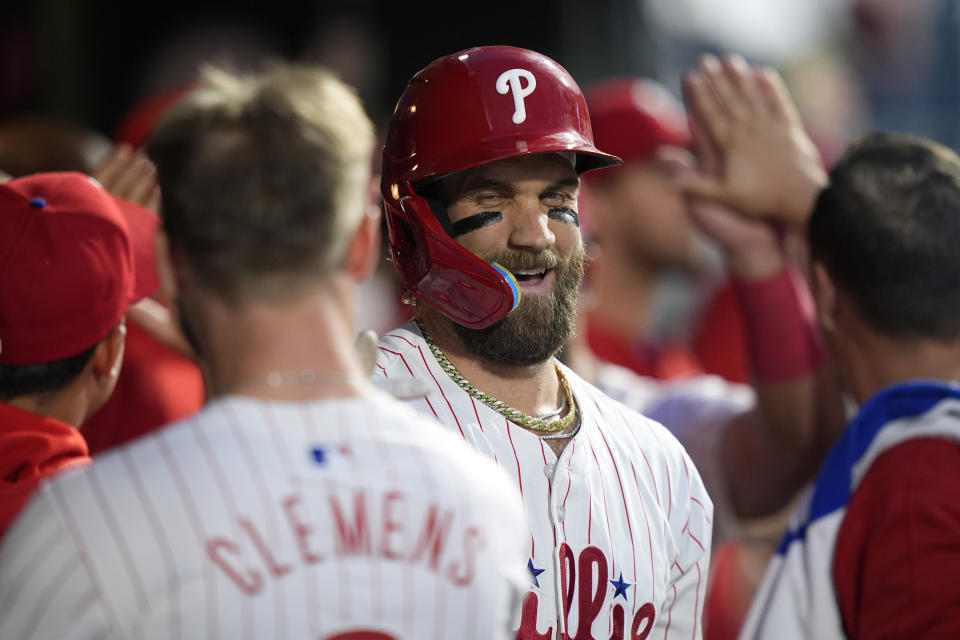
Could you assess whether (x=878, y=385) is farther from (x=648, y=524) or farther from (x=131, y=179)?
(x=131, y=179)

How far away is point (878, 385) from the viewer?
3262mm

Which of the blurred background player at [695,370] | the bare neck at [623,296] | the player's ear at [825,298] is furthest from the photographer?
the bare neck at [623,296]

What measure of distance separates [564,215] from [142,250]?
107 cm

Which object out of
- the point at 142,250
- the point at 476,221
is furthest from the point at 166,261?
the point at 142,250

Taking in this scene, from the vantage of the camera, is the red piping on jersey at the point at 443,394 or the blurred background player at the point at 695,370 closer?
the red piping on jersey at the point at 443,394

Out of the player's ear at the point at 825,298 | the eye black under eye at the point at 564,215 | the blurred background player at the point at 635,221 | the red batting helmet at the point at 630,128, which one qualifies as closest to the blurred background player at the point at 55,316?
the eye black under eye at the point at 564,215

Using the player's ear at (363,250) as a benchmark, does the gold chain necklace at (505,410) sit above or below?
below

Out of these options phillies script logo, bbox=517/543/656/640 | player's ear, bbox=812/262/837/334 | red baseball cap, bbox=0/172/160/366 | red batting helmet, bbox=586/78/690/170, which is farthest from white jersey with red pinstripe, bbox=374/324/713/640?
red batting helmet, bbox=586/78/690/170

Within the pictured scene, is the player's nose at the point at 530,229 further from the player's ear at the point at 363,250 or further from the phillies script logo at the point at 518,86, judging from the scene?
the player's ear at the point at 363,250

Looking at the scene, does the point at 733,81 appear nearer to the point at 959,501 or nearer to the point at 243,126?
the point at 959,501

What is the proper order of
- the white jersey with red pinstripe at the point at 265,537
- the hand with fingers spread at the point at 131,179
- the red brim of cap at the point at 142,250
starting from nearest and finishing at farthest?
1. the white jersey with red pinstripe at the point at 265,537
2. the red brim of cap at the point at 142,250
3. the hand with fingers spread at the point at 131,179

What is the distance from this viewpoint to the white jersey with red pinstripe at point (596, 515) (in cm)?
249

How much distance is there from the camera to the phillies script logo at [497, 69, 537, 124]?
2.62m

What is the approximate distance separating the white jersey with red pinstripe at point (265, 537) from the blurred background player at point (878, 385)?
118cm
